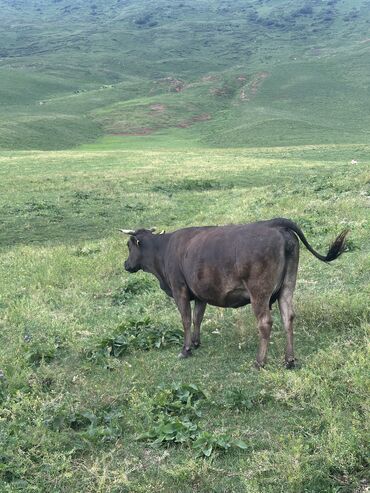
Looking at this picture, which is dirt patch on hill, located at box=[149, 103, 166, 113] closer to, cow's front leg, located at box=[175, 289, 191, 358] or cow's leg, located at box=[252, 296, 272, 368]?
cow's front leg, located at box=[175, 289, 191, 358]

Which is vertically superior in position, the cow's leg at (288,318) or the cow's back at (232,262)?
the cow's back at (232,262)

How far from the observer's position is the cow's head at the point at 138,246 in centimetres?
1092

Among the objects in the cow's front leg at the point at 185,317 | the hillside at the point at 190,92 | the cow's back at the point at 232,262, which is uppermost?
the cow's back at the point at 232,262

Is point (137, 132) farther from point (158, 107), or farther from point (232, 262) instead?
point (232, 262)

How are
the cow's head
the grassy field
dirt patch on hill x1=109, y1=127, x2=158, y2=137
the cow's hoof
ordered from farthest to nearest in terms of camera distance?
dirt patch on hill x1=109, y1=127, x2=158, y2=137
the cow's head
the cow's hoof
the grassy field

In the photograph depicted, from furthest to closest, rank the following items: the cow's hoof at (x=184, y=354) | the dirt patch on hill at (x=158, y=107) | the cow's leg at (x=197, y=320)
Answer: the dirt patch on hill at (x=158, y=107)
the cow's leg at (x=197, y=320)
the cow's hoof at (x=184, y=354)

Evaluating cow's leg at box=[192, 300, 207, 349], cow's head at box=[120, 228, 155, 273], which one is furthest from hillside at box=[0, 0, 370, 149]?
cow's leg at box=[192, 300, 207, 349]

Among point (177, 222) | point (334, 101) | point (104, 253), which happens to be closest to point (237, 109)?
point (334, 101)

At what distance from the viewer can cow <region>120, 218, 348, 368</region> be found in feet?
26.2

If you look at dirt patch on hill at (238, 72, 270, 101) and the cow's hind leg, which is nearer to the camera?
the cow's hind leg

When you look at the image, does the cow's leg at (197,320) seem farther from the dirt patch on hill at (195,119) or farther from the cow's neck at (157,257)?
the dirt patch on hill at (195,119)

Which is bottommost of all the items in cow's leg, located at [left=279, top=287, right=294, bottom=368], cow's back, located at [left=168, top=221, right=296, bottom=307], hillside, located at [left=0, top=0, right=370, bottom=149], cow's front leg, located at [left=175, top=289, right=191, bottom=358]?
hillside, located at [left=0, top=0, right=370, bottom=149]

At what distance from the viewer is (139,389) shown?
7.81 m

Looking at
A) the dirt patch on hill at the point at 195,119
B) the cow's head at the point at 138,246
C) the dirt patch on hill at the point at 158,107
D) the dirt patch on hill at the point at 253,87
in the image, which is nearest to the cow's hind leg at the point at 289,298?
the cow's head at the point at 138,246
